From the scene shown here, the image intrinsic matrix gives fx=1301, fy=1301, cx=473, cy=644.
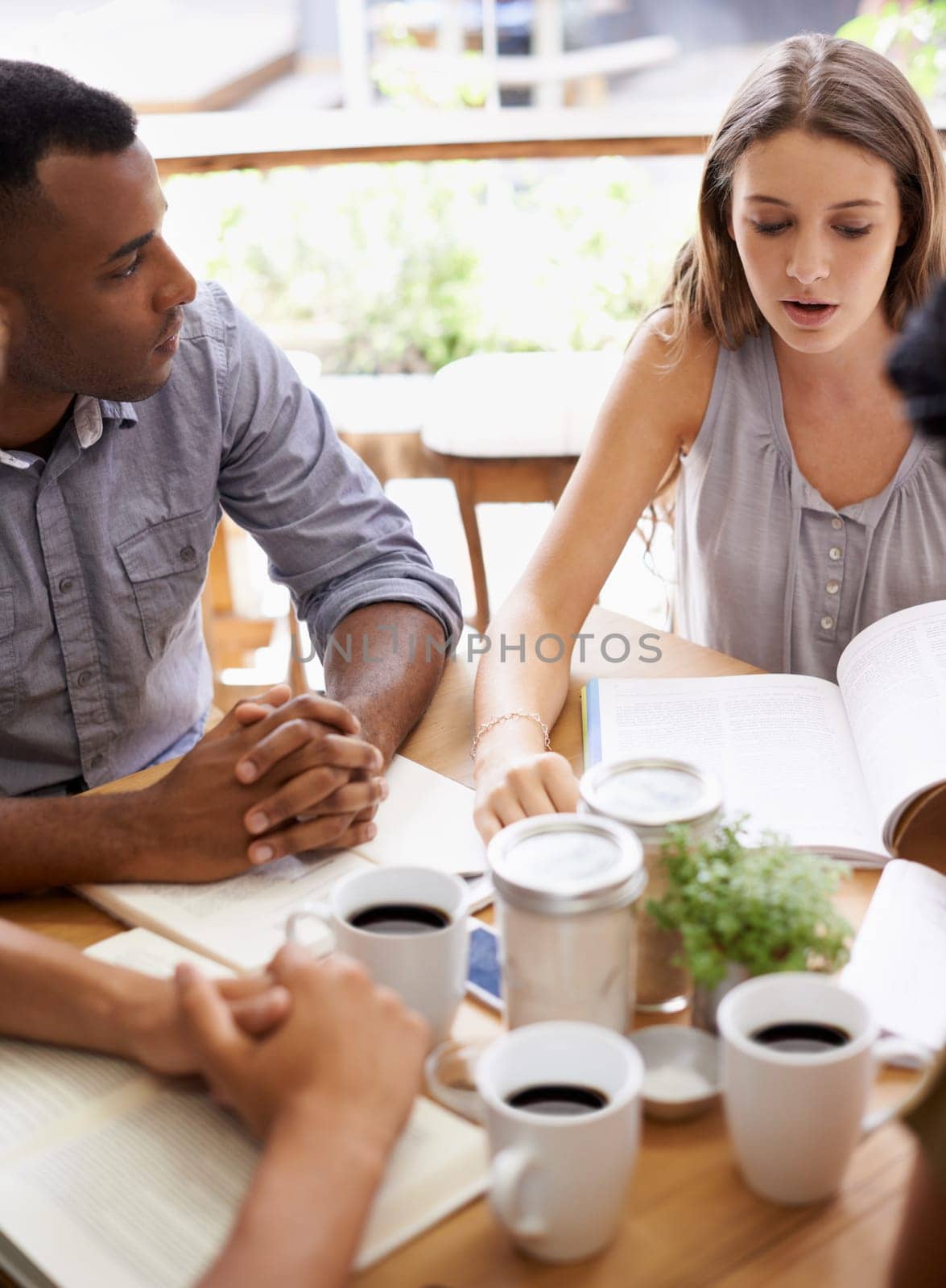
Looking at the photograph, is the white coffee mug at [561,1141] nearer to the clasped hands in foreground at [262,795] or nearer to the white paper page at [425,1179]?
the white paper page at [425,1179]

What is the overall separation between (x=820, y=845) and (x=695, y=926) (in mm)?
287

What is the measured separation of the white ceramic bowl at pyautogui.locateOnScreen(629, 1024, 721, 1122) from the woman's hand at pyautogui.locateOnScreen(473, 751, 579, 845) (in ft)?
0.80

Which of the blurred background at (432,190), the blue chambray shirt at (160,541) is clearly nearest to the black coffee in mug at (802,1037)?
the blue chambray shirt at (160,541)

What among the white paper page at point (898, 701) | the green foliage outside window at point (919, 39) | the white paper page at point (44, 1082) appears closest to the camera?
the white paper page at point (44, 1082)

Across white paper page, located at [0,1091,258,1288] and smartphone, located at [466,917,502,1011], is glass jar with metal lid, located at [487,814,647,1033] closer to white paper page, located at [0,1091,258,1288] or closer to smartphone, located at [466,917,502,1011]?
smartphone, located at [466,917,502,1011]

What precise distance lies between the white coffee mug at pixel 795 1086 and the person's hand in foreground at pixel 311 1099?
183 millimetres

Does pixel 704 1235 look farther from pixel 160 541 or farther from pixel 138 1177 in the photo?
pixel 160 541

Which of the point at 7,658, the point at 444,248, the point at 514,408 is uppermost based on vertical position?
the point at 444,248

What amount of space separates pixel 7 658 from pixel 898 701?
89cm

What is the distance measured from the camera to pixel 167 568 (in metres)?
1.47

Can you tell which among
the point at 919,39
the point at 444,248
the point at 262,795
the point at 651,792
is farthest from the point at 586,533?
the point at 919,39

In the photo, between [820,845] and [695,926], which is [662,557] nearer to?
[820,845]

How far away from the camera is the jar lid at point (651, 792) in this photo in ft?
2.69

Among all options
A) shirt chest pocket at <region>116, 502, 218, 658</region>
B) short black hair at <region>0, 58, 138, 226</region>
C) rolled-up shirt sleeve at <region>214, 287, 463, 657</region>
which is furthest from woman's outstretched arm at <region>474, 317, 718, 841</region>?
short black hair at <region>0, 58, 138, 226</region>
